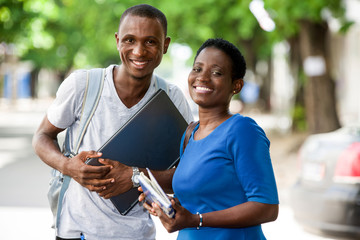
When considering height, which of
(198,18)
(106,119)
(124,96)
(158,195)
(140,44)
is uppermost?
(198,18)

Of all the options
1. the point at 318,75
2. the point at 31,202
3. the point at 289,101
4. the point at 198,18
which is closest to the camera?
the point at 31,202

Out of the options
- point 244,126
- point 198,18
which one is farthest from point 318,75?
point 244,126

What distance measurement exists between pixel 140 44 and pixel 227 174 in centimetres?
88

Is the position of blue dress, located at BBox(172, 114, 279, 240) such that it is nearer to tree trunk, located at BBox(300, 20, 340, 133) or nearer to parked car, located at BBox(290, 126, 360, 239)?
parked car, located at BBox(290, 126, 360, 239)

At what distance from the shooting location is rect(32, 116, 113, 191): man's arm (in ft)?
8.11

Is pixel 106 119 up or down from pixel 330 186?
up

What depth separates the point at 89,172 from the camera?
247cm

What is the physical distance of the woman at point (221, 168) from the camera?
2027 mm

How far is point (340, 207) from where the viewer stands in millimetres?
5062

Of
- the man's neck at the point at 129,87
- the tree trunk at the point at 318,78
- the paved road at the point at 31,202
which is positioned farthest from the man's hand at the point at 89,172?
the tree trunk at the point at 318,78

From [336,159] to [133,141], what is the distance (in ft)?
10.4

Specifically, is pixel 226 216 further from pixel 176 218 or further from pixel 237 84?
pixel 237 84

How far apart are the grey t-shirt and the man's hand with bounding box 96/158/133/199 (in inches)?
6.3

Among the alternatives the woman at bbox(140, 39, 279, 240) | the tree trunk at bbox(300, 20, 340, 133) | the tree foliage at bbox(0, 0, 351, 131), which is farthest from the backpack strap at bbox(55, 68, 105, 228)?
the tree trunk at bbox(300, 20, 340, 133)
